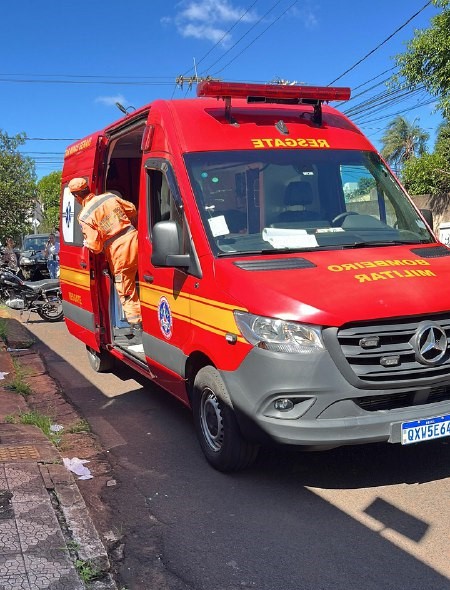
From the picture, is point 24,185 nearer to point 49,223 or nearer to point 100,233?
point 100,233

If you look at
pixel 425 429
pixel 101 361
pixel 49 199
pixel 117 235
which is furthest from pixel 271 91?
pixel 49 199

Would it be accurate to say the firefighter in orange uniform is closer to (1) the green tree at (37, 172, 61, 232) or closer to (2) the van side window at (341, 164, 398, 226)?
(2) the van side window at (341, 164, 398, 226)

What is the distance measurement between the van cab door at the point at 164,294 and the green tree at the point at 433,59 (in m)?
8.02

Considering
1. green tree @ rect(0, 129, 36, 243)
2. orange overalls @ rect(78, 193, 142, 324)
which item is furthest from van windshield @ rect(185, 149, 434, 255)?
green tree @ rect(0, 129, 36, 243)

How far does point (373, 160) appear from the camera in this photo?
17.1 feet

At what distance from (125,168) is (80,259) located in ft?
4.91

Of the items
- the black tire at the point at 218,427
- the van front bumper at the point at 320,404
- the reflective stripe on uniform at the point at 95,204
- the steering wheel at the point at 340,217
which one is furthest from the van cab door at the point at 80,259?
the van front bumper at the point at 320,404

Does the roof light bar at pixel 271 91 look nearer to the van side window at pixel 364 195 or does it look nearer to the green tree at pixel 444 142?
the van side window at pixel 364 195

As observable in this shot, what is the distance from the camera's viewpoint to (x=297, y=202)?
4.75m

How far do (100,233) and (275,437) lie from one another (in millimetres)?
3347

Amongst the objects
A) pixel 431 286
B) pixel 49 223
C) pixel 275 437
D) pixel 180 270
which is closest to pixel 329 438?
pixel 275 437

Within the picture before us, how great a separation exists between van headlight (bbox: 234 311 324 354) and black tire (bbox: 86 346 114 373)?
393 centimetres

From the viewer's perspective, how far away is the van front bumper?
3588 millimetres

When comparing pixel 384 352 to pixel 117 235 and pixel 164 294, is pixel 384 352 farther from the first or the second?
pixel 117 235
